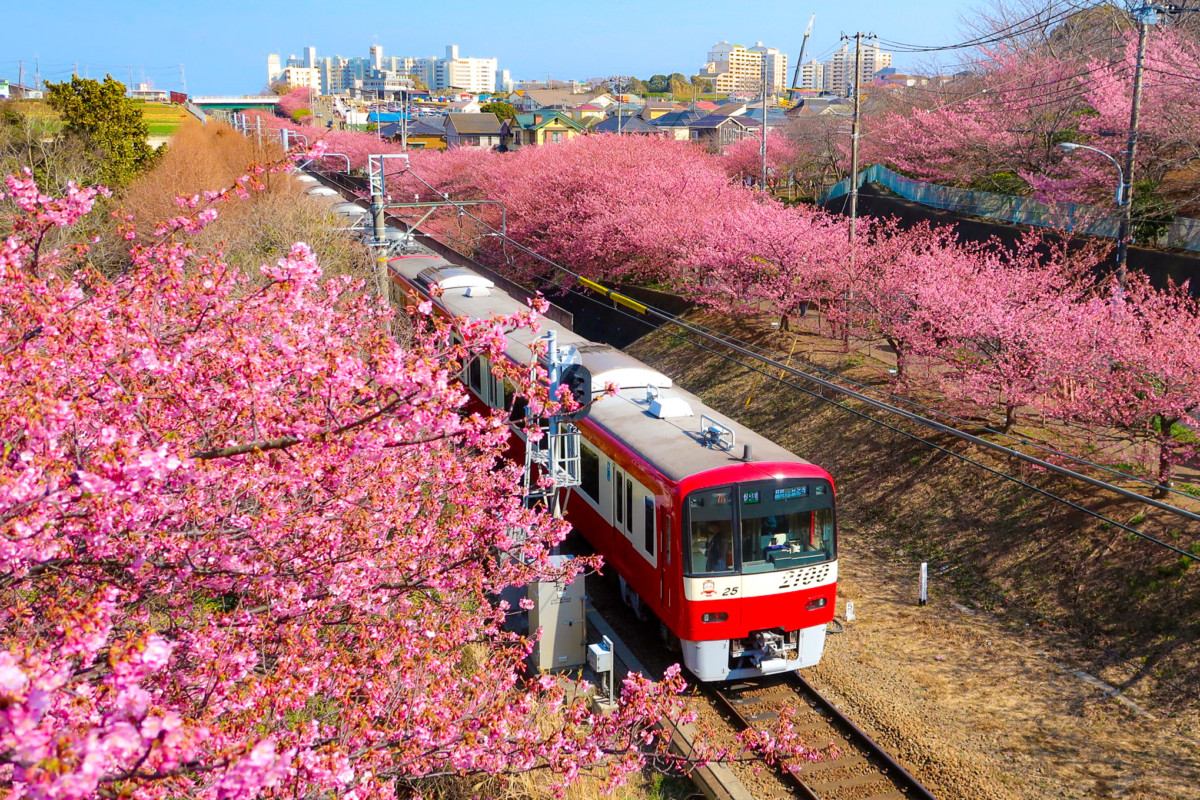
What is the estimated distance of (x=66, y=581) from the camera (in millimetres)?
4781

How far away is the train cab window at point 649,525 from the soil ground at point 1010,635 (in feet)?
7.57

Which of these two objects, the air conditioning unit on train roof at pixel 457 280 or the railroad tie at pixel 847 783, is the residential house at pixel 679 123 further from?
the railroad tie at pixel 847 783

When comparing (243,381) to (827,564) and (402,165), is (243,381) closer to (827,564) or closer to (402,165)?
(827,564)

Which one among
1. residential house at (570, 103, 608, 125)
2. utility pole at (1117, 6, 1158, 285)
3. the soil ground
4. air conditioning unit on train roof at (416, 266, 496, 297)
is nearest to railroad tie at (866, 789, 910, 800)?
the soil ground

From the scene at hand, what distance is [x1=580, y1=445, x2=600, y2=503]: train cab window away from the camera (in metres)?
12.3

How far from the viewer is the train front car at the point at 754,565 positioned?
9.74 m

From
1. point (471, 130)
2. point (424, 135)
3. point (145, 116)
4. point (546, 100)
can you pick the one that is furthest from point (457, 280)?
point (546, 100)

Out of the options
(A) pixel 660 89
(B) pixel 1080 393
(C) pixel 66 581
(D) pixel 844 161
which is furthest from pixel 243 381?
(A) pixel 660 89

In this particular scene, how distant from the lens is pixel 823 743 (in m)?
9.48

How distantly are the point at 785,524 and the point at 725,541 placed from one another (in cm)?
67

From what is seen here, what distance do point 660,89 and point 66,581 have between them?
169674 mm

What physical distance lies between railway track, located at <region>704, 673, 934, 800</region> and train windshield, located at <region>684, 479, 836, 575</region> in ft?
4.85

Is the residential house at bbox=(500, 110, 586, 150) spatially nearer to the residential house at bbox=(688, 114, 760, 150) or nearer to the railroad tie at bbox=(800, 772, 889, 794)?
the residential house at bbox=(688, 114, 760, 150)

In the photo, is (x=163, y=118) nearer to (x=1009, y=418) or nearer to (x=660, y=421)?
(x=1009, y=418)
